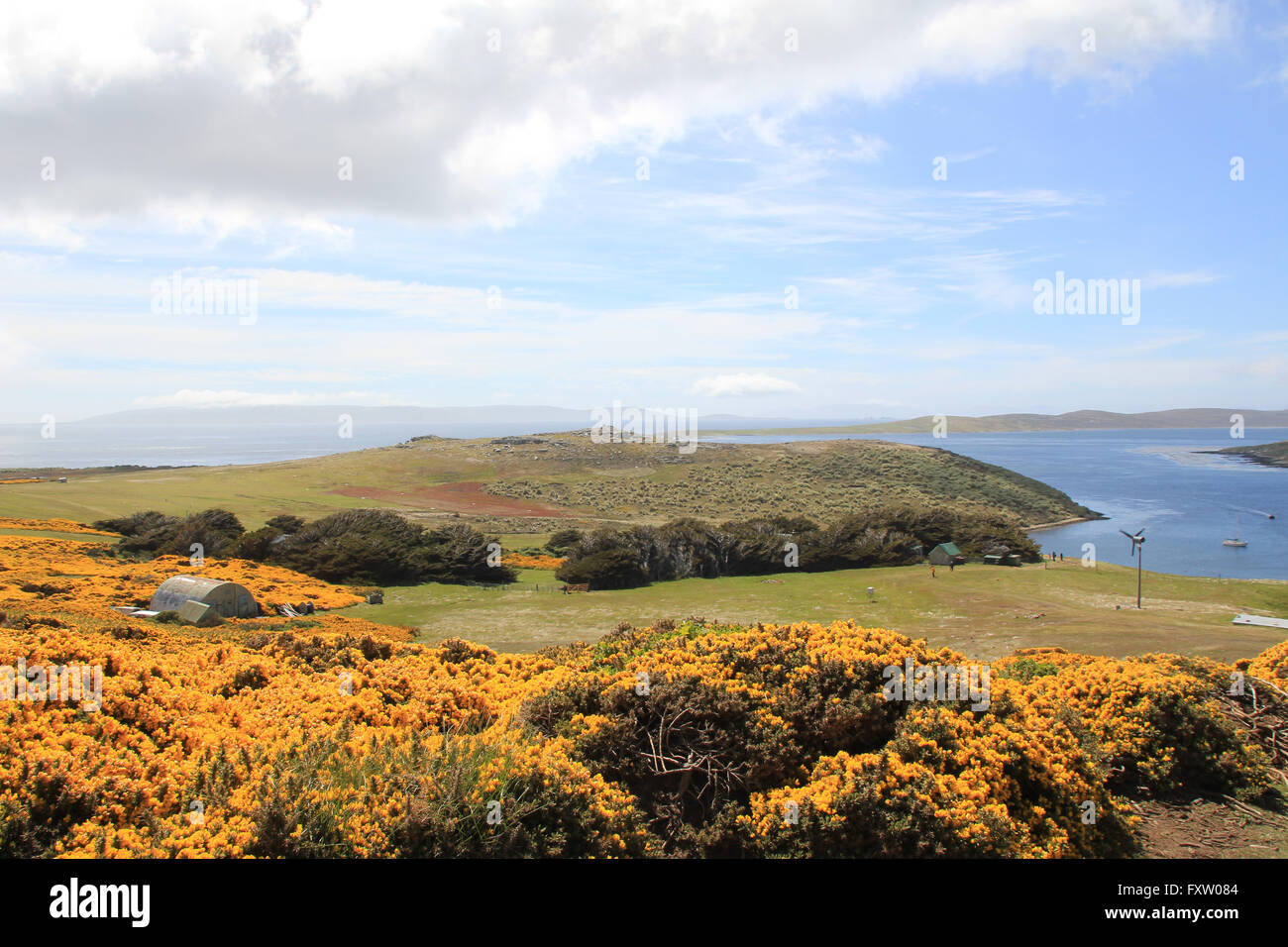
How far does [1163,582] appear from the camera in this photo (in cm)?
2423

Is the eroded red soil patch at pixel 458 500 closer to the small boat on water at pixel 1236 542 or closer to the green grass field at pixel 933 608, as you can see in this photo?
the green grass field at pixel 933 608

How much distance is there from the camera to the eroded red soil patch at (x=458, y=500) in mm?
51281

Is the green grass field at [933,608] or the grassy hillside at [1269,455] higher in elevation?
the grassy hillside at [1269,455]

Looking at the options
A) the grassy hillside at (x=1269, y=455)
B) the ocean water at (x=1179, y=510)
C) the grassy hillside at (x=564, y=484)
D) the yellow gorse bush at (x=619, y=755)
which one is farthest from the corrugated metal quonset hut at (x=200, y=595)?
the grassy hillside at (x=1269, y=455)

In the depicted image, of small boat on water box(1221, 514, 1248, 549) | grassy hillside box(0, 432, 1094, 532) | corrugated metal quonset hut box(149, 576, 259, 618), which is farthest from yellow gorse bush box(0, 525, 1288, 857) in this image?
small boat on water box(1221, 514, 1248, 549)

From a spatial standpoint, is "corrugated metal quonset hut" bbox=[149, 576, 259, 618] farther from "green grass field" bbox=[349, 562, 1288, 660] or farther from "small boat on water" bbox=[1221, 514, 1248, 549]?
"small boat on water" bbox=[1221, 514, 1248, 549]

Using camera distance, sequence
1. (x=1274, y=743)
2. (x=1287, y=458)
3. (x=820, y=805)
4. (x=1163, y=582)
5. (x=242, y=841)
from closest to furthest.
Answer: (x=242, y=841), (x=820, y=805), (x=1274, y=743), (x=1163, y=582), (x=1287, y=458)

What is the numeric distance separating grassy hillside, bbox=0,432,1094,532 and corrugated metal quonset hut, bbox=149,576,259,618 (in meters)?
21.4

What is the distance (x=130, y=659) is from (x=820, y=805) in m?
7.57

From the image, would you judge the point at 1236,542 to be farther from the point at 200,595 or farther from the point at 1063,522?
the point at 200,595

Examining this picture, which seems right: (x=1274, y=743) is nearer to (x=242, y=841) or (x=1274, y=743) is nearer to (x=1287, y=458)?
(x=242, y=841)

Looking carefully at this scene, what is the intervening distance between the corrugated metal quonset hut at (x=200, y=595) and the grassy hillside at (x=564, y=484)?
70.0 feet

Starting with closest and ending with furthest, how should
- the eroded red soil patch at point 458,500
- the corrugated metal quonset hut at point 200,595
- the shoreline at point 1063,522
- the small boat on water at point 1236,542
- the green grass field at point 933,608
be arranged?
the green grass field at point 933,608 → the corrugated metal quonset hut at point 200,595 → the small boat on water at point 1236,542 → the eroded red soil patch at point 458,500 → the shoreline at point 1063,522
